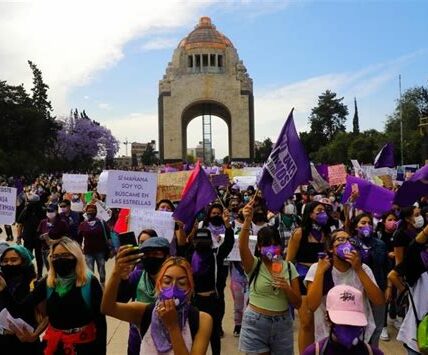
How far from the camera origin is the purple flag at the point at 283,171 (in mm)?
5816

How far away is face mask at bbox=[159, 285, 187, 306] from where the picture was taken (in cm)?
273

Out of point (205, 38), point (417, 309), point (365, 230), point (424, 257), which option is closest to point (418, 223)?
point (365, 230)

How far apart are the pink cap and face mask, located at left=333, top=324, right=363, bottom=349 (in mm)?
29

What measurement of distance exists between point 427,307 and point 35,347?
288 centimetres

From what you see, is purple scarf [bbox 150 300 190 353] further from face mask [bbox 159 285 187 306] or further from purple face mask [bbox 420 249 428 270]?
purple face mask [bbox 420 249 428 270]

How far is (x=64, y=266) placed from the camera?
367 centimetres

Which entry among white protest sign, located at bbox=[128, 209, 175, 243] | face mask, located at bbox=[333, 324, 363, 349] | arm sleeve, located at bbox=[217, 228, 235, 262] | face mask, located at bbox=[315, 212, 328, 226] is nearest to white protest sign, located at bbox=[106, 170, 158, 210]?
white protest sign, located at bbox=[128, 209, 175, 243]

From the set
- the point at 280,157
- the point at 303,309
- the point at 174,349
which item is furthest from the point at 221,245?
the point at 174,349

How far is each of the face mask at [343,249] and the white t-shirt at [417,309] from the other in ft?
1.86

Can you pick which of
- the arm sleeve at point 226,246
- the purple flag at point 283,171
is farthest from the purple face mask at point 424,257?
the arm sleeve at point 226,246

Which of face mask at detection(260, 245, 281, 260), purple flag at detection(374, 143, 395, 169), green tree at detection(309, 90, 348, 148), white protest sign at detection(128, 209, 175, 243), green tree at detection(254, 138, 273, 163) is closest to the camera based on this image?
face mask at detection(260, 245, 281, 260)

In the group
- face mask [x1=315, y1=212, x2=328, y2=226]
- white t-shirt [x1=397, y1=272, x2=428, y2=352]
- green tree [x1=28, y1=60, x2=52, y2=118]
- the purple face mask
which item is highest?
green tree [x1=28, y1=60, x2=52, y2=118]

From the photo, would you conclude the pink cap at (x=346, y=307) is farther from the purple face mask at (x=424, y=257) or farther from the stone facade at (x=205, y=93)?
the stone facade at (x=205, y=93)

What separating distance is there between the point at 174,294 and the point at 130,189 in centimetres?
441
